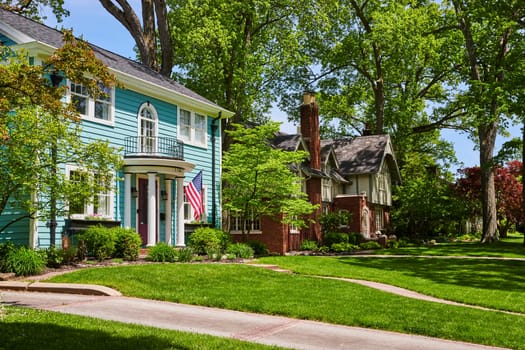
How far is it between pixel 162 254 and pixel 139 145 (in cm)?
518

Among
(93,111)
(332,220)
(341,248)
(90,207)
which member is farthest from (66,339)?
(332,220)

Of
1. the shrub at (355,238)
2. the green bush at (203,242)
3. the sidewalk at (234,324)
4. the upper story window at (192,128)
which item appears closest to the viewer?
the sidewalk at (234,324)

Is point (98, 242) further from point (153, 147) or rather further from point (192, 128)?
point (192, 128)

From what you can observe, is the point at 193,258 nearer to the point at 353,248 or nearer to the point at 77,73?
the point at 77,73

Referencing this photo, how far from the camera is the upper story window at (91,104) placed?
1814cm

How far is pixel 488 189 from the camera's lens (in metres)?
35.9

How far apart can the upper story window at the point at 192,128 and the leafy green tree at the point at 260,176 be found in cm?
146

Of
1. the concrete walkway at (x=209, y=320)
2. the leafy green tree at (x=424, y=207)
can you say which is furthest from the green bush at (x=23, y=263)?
the leafy green tree at (x=424, y=207)

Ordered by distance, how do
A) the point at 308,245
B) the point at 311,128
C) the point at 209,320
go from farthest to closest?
the point at 311,128
the point at 308,245
the point at 209,320

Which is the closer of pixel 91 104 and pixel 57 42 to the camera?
pixel 91 104

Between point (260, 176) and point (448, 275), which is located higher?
point (260, 176)

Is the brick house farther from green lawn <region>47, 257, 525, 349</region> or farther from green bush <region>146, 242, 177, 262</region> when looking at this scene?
green lawn <region>47, 257, 525, 349</region>

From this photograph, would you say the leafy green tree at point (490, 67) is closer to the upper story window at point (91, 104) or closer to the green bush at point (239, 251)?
the green bush at point (239, 251)

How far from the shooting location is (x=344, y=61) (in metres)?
43.1
